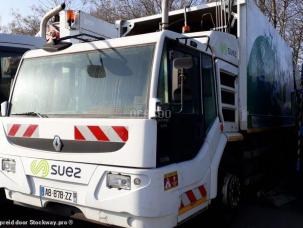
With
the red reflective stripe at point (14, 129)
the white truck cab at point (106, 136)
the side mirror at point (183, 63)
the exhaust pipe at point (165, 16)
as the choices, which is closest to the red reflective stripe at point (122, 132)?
the white truck cab at point (106, 136)

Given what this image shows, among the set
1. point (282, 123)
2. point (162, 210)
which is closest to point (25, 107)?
point (162, 210)

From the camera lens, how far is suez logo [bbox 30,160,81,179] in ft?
12.4

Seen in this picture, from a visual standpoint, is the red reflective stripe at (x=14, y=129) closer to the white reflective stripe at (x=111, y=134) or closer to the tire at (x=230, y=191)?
the white reflective stripe at (x=111, y=134)

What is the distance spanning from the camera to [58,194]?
12.8 ft

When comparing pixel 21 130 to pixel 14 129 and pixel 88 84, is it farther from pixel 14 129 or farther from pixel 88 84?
pixel 88 84

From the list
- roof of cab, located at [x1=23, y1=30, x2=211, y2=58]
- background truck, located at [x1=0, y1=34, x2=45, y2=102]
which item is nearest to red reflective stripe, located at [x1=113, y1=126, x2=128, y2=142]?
roof of cab, located at [x1=23, y1=30, x2=211, y2=58]

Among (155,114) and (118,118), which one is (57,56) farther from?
(155,114)

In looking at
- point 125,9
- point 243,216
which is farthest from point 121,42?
point 125,9

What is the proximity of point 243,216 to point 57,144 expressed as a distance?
3.06 meters

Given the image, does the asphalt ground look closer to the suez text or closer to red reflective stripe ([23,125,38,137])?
the suez text

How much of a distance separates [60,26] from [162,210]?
3.42 metres

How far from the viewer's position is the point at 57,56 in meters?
4.44

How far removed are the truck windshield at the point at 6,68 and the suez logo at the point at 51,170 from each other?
1.96m

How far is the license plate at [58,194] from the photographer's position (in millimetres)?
3795
